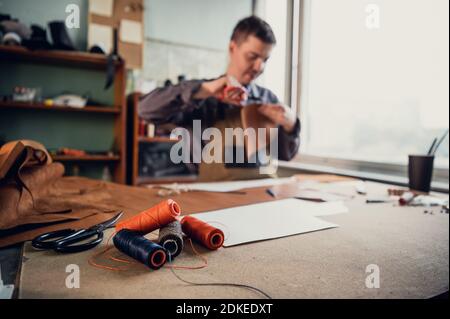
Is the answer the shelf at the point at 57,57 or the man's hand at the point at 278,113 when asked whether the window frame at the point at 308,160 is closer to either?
the man's hand at the point at 278,113

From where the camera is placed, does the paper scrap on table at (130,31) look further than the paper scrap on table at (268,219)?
Yes

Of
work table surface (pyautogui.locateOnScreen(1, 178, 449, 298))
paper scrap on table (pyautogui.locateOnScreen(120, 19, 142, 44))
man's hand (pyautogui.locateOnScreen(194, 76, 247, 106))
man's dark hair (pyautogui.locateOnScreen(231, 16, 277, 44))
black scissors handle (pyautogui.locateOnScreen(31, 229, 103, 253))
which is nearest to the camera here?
work table surface (pyautogui.locateOnScreen(1, 178, 449, 298))

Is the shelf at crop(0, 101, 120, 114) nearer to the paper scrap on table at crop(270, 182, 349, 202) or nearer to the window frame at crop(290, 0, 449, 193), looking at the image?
the window frame at crop(290, 0, 449, 193)

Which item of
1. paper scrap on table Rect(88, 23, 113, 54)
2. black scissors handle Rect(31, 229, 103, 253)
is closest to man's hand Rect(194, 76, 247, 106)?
black scissors handle Rect(31, 229, 103, 253)

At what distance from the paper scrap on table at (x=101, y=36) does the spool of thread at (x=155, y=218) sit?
86.2 inches

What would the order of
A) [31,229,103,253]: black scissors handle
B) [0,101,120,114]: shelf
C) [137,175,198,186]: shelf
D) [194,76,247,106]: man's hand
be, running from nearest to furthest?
[31,229,103,253]: black scissors handle < [194,76,247,106]: man's hand < [0,101,120,114]: shelf < [137,175,198,186]: shelf

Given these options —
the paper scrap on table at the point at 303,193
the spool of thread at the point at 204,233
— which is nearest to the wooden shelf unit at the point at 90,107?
the paper scrap on table at the point at 303,193

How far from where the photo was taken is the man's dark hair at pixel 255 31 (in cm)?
75

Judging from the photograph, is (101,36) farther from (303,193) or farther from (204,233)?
(204,233)

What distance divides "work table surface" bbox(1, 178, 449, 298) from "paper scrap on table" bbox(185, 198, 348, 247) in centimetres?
3

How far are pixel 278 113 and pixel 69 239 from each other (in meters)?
0.73

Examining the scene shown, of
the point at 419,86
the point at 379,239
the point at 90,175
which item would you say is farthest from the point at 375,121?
the point at 90,175

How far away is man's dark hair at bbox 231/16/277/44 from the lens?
0.75m
